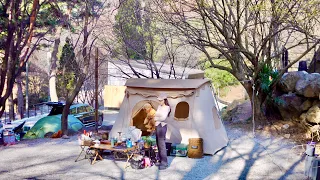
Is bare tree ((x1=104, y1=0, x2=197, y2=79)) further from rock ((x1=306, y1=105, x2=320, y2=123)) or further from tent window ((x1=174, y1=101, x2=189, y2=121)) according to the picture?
rock ((x1=306, y1=105, x2=320, y2=123))

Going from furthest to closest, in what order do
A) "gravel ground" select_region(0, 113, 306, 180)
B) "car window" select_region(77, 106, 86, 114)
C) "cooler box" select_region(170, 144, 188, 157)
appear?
1. "car window" select_region(77, 106, 86, 114)
2. "cooler box" select_region(170, 144, 188, 157)
3. "gravel ground" select_region(0, 113, 306, 180)

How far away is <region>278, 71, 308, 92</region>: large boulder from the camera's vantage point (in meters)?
11.1

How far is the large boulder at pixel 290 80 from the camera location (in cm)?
1105

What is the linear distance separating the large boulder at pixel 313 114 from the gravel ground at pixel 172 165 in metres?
1.14

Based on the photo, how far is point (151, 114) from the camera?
9.80m

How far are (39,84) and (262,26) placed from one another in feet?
60.9

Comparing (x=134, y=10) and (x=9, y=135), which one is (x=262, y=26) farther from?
(x=9, y=135)

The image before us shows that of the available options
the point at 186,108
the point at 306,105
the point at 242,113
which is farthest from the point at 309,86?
the point at 186,108

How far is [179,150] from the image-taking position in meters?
8.11

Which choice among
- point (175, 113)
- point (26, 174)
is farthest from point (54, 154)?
point (175, 113)

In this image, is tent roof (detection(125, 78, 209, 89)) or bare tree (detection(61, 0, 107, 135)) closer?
tent roof (detection(125, 78, 209, 89))

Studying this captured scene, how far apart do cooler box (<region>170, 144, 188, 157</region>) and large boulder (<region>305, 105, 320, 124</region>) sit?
410 cm

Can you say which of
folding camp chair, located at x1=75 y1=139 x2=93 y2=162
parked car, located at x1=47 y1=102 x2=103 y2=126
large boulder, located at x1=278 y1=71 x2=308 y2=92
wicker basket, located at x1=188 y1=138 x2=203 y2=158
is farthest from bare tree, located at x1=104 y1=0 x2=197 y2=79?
wicker basket, located at x1=188 y1=138 x2=203 y2=158

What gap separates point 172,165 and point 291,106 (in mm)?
5369
